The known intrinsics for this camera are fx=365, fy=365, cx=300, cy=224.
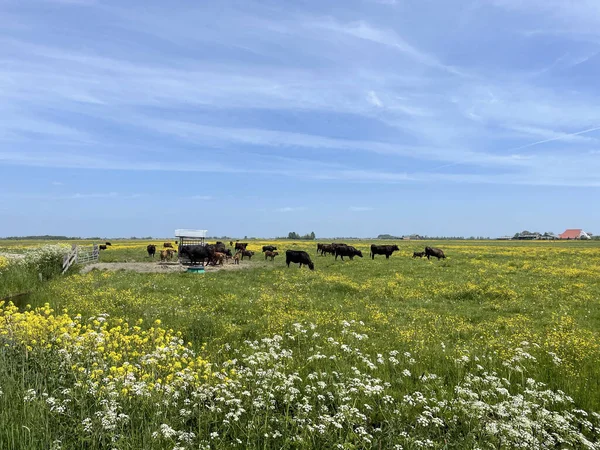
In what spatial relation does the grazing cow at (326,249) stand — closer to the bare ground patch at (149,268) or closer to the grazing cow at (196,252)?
the bare ground patch at (149,268)

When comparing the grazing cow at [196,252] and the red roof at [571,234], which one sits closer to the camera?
the grazing cow at [196,252]

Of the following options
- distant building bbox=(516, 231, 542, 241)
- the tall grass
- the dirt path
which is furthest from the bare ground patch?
distant building bbox=(516, 231, 542, 241)

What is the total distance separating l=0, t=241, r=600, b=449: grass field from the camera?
480 centimetres

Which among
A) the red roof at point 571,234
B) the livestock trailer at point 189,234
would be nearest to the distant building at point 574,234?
the red roof at point 571,234

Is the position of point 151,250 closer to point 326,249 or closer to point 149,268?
point 149,268

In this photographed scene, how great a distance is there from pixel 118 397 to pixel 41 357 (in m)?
2.37

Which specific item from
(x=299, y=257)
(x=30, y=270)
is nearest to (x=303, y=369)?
(x=30, y=270)

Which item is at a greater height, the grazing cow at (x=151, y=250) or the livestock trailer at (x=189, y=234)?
the livestock trailer at (x=189, y=234)

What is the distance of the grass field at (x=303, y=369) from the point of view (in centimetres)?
480

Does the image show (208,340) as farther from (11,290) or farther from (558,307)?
(558,307)

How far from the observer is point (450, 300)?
17.1 metres

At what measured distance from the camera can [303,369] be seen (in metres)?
7.60

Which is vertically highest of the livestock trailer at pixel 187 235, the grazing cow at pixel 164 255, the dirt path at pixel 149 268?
the livestock trailer at pixel 187 235

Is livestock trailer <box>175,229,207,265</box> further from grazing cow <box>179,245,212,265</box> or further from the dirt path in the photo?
the dirt path
